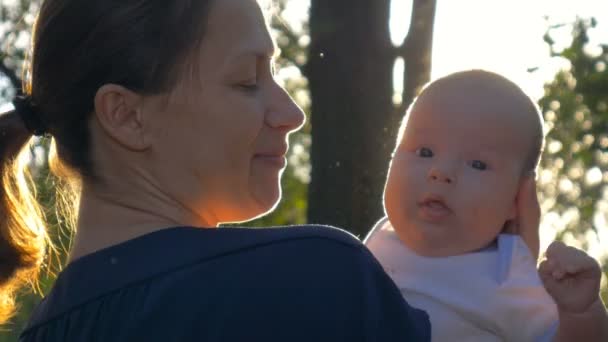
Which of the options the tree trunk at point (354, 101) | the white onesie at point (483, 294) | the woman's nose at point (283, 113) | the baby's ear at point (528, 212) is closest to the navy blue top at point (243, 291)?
the woman's nose at point (283, 113)

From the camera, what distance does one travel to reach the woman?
7.27 ft

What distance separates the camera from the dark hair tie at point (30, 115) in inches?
103

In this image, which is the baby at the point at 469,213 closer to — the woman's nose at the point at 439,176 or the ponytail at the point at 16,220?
the woman's nose at the point at 439,176

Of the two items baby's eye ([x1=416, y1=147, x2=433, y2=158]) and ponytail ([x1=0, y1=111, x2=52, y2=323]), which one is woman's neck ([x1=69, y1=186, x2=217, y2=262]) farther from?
baby's eye ([x1=416, y1=147, x2=433, y2=158])

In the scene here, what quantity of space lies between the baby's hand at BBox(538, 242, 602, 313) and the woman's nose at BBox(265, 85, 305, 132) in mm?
594

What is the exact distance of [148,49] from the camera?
2.38 m

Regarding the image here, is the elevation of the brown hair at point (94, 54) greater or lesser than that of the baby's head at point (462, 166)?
greater

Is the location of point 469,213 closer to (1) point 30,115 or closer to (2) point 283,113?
(2) point 283,113

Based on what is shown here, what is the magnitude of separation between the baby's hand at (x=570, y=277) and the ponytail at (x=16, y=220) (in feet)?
3.60

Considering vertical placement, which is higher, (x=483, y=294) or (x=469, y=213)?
(x=469, y=213)

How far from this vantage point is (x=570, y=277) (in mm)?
2648

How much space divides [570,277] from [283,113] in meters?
0.68

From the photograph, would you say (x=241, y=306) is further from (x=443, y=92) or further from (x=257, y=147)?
(x=443, y=92)

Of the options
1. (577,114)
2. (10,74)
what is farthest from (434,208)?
(577,114)
